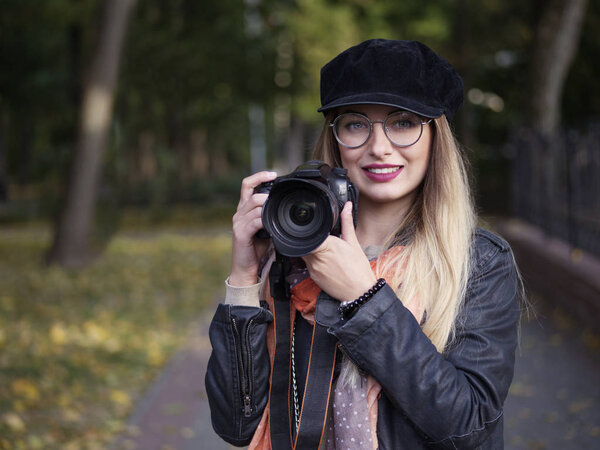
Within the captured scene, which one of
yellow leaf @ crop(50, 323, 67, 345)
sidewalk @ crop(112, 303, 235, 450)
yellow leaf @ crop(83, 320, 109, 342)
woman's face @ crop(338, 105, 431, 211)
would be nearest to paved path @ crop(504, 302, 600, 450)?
sidewalk @ crop(112, 303, 235, 450)

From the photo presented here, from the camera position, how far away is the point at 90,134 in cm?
1157

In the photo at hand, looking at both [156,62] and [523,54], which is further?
[523,54]

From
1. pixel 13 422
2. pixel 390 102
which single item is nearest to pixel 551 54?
pixel 13 422

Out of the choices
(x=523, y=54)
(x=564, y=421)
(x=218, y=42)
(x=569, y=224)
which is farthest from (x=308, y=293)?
(x=523, y=54)

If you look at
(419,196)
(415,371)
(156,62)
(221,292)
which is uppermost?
(156,62)

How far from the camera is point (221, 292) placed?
32.7 feet

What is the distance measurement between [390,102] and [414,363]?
59 cm

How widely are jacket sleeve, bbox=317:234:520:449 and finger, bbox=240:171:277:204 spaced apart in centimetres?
39

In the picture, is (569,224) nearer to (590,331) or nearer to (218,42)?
(590,331)

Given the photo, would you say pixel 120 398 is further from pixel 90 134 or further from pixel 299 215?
pixel 90 134

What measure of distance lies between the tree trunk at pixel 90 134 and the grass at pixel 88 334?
17.2 inches

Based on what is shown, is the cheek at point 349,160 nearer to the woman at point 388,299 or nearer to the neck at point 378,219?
the woman at point 388,299

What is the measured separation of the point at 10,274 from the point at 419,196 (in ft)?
32.6

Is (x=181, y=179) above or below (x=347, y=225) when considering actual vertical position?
below
